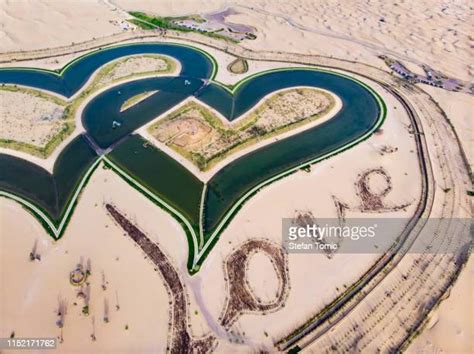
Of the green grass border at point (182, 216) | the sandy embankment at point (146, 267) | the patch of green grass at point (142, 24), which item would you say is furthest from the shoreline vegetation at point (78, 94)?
the patch of green grass at point (142, 24)

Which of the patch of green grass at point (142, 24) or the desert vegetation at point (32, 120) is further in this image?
the patch of green grass at point (142, 24)

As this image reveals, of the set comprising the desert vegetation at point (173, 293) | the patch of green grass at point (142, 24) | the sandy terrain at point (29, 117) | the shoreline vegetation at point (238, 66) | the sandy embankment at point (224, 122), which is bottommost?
the desert vegetation at point (173, 293)

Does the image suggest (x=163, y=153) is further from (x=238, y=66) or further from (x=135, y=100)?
(x=238, y=66)

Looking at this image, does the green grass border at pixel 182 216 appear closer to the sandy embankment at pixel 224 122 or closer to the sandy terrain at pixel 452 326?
the sandy embankment at pixel 224 122

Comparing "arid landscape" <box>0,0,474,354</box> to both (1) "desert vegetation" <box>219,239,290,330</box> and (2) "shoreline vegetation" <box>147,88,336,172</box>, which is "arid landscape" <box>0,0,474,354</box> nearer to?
(1) "desert vegetation" <box>219,239,290,330</box>

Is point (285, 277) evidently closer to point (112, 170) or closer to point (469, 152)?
point (112, 170)

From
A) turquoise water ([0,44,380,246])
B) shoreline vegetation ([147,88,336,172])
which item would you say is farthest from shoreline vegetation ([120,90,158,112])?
shoreline vegetation ([147,88,336,172])

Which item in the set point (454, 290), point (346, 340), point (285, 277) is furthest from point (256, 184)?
point (454, 290)
